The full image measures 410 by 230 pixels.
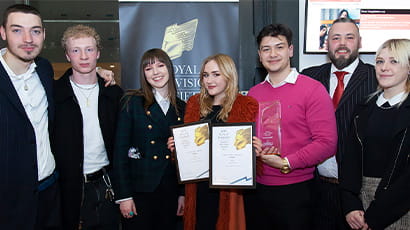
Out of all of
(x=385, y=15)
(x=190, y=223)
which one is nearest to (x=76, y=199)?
(x=190, y=223)

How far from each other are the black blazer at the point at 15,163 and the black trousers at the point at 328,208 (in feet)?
6.72

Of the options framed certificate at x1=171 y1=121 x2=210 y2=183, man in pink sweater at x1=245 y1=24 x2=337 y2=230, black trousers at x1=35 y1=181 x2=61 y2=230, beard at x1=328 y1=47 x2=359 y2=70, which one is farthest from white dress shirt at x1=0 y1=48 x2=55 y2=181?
beard at x1=328 y1=47 x2=359 y2=70

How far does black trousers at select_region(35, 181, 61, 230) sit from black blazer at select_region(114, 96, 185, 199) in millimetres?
454

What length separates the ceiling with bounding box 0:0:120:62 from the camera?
4.80 metres

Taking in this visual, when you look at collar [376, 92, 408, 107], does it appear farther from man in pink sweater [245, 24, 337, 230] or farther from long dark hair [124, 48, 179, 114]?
long dark hair [124, 48, 179, 114]

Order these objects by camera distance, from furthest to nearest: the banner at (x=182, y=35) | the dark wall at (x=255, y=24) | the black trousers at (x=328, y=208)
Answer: the dark wall at (x=255, y=24) → the banner at (x=182, y=35) → the black trousers at (x=328, y=208)

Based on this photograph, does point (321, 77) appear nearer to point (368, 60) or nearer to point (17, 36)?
point (368, 60)

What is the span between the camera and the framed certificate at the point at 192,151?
2465 millimetres

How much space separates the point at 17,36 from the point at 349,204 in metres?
2.50

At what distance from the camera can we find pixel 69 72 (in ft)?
9.32

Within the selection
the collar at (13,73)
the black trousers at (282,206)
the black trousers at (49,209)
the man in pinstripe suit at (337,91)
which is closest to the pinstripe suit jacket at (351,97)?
the man in pinstripe suit at (337,91)

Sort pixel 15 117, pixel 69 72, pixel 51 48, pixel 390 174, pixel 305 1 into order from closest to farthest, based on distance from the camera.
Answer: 1. pixel 390 174
2. pixel 15 117
3. pixel 69 72
4. pixel 305 1
5. pixel 51 48

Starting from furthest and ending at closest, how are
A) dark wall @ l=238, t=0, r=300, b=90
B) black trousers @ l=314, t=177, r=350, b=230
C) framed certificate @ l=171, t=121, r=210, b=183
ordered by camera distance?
dark wall @ l=238, t=0, r=300, b=90
black trousers @ l=314, t=177, r=350, b=230
framed certificate @ l=171, t=121, r=210, b=183

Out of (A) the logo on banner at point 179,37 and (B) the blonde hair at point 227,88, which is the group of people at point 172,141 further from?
(A) the logo on banner at point 179,37
